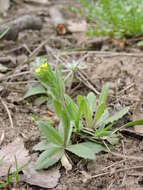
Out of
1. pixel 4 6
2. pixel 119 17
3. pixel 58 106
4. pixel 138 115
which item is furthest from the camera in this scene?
pixel 4 6

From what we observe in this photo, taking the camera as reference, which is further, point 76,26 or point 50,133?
point 76,26

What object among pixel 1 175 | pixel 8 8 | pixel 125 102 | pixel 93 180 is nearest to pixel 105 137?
pixel 93 180

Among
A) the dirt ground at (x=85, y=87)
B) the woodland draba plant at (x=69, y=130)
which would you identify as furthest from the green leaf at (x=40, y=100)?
the woodland draba plant at (x=69, y=130)

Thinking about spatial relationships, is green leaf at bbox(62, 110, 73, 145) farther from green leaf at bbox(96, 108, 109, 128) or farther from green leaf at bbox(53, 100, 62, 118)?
green leaf at bbox(96, 108, 109, 128)

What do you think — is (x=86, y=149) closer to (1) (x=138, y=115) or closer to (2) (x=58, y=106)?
(2) (x=58, y=106)

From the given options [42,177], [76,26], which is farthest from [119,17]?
[42,177]
